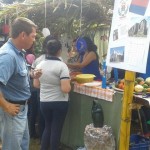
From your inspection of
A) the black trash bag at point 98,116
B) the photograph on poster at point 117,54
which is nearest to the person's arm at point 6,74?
the photograph on poster at point 117,54

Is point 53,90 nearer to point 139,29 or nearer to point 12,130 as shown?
point 12,130

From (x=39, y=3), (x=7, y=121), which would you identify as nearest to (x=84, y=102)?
(x=7, y=121)

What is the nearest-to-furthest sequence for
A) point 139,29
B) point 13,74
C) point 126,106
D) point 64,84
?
point 139,29 → point 13,74 → point 126,106 → point 64,84

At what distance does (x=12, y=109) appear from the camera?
2961mm

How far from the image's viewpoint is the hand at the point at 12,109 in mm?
2916

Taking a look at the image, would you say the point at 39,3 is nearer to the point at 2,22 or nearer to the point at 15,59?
the point at 2,22

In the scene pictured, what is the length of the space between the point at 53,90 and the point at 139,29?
176 cm

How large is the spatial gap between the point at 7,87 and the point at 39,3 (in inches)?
125

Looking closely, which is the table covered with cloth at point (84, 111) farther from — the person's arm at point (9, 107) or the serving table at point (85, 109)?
the person's arm at point (9, 107)

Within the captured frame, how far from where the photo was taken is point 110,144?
13.4 feet

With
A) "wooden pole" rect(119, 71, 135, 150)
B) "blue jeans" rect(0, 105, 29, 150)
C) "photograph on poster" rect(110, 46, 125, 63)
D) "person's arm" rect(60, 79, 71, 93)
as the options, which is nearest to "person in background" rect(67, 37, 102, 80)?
"person's arm" rect(60, 79, 71, 93)

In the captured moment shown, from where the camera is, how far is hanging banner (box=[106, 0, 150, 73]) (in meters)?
2.72

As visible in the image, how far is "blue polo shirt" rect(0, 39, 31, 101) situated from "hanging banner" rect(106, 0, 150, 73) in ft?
2.92

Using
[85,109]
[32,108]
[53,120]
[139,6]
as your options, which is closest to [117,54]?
[139,6]
